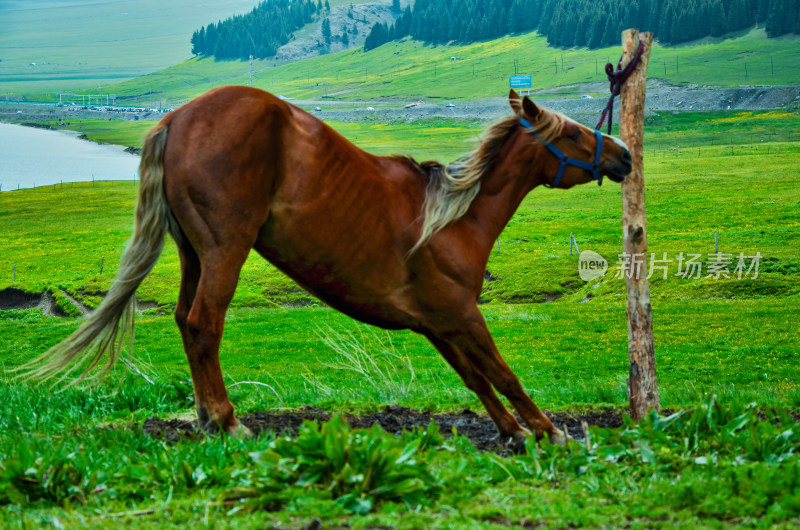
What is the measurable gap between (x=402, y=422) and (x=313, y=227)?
2156mm

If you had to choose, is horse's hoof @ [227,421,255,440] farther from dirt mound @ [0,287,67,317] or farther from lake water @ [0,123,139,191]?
lake water @ [0,123,139,191]

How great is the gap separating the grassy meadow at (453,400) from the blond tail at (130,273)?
630 millimetres

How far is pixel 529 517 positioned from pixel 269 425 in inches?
127

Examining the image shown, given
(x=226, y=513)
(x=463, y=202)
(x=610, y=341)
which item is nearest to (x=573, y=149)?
(x=463, y=202)

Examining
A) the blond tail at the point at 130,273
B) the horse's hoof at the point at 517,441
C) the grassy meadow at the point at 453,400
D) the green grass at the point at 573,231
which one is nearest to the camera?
the grassy meadow at the point at 453,400

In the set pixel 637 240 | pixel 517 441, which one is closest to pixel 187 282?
pixel 517 441

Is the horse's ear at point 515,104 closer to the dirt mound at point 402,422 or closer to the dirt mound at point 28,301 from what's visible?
the dirt mound at point 402,422

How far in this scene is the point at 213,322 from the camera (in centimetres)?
588

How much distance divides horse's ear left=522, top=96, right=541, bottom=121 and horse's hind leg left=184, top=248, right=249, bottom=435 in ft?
8.31

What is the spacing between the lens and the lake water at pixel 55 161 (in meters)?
67.4

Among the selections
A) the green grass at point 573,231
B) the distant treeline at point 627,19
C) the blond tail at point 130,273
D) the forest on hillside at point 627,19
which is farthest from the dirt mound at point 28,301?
the forest on hillside at point 627,19

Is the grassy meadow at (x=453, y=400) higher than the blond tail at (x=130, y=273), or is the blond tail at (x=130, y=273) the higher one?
the blond tail at (x=130, y=273)

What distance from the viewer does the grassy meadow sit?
4.32 m

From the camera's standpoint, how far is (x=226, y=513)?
426cm
